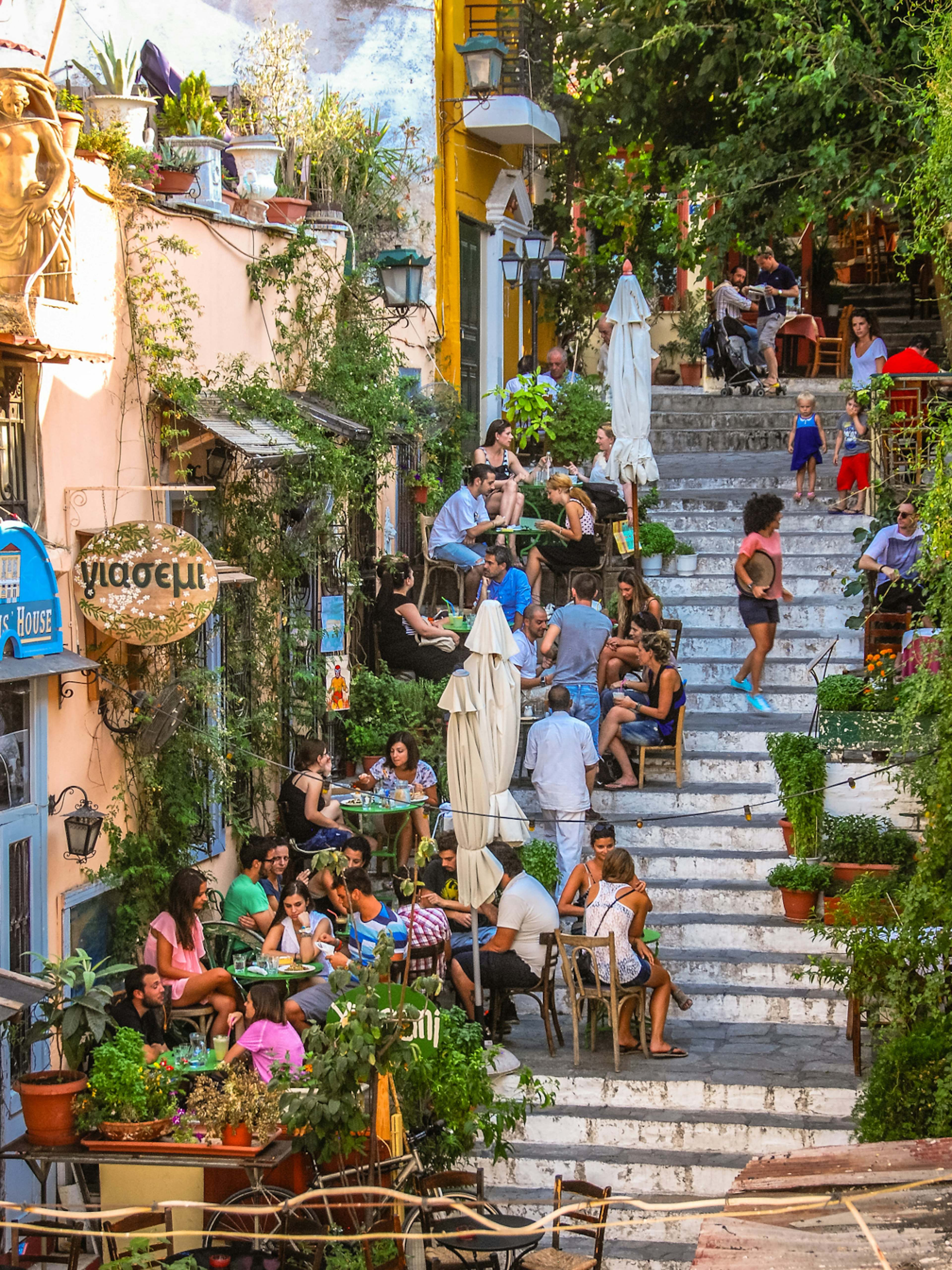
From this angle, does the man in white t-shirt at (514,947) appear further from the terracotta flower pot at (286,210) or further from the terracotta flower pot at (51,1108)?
the terracotta flower pot at (286,210)

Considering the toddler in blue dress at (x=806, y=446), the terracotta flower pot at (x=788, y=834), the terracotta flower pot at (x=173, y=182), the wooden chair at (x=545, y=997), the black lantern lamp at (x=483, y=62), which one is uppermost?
the black lantern lamp at (x=483, y=62)

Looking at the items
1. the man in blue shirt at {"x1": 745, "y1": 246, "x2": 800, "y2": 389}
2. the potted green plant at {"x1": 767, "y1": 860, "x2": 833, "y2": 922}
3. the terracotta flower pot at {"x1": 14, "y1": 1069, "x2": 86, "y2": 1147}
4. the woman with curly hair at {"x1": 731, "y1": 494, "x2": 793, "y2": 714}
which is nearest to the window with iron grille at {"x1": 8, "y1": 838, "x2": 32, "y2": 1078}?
the terracotta flower pot at {"x1": 14, "y1": 1069, "x2": 86, "y2": 1147}

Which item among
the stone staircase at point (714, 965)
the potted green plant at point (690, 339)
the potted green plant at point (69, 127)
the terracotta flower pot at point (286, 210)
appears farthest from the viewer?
the potted green plant at point (690, 339)

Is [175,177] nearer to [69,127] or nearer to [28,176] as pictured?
[69,127]

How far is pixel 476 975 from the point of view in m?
10.3

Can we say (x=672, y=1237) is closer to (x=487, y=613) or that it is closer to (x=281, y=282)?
(x=487, y=613)

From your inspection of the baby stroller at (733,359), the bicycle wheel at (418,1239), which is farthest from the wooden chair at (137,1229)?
the baby stroller at (733,359)

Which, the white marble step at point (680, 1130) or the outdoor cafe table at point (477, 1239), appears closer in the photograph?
the outdoor cafe table at point (477, 1239)

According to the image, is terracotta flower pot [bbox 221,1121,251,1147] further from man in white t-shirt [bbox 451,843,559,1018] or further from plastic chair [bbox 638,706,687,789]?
plastic chair [bbox 638,706,687,789]

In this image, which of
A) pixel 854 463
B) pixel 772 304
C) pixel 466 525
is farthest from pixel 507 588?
pixel 772 304

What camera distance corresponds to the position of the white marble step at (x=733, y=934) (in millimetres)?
11844

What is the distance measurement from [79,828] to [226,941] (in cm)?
206

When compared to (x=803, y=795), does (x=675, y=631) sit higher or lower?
higher

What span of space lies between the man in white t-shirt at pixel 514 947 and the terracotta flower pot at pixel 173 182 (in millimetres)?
5053
